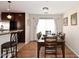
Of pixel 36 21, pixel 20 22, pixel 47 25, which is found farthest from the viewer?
pixel 47 25

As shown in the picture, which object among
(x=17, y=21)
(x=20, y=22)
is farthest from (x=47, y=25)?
(x=17, y=21)

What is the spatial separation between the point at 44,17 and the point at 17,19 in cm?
241

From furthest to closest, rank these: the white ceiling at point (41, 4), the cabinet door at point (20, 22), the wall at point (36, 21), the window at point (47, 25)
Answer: the window at point (47, 25)
the wall at point (36, 21)
the cabinet door at point (20, 22)
the white ceiling at point (41, 4)

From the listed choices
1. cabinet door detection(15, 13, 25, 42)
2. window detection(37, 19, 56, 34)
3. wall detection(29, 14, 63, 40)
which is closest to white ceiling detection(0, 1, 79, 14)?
cabinet door detection(15, 13, 25, 42)

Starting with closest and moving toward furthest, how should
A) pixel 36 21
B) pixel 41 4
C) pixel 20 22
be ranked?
pixel 41 4
pixel 20 22
pixel 36 21

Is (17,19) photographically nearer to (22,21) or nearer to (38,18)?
(22,21)

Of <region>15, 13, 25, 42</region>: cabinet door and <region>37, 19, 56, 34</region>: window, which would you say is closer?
<region>15, 13, 25, 42</region>: cabinet door

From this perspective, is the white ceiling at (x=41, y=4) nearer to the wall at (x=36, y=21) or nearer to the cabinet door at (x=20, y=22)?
the cabinet door at (x=20, y=22)

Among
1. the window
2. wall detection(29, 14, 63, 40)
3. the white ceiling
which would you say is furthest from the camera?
the window

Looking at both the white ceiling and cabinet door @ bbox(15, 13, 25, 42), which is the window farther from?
the white ceiling

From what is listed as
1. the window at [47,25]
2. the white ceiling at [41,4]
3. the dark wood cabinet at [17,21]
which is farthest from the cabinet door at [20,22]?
the white ceiling at [41,4]

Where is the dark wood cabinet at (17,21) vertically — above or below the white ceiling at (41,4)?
below

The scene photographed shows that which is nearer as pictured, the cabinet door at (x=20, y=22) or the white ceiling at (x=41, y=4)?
the white ceiling at (x=41, y=4)

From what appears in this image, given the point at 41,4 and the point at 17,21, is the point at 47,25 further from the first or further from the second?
the point at 41,4
